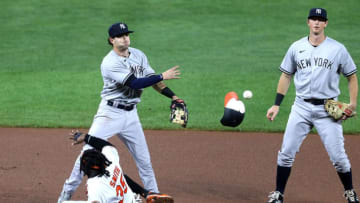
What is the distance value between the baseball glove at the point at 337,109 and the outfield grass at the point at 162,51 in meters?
3.76

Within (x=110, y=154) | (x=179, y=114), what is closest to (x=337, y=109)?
(x=179, y=114)

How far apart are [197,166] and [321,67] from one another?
252 centimetres

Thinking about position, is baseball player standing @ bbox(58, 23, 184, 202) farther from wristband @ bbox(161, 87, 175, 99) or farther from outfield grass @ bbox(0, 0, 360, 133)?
outfield grass @ bbox(0, 0, 360, 133)

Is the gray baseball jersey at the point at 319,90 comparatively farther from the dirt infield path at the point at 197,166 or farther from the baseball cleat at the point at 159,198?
the baseball cleat at the point at 159,198

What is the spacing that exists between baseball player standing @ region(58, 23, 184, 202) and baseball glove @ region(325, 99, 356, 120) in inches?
63.4

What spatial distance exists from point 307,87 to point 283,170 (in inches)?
37.2

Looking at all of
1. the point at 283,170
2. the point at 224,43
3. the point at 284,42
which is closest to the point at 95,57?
the point at 224,43

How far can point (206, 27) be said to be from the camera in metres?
17.7

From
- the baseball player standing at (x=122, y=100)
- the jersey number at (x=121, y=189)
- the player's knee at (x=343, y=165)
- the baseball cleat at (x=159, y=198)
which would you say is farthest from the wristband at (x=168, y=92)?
the player's knee at (x=343, y=165)

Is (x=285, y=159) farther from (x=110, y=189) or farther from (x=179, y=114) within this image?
(x=110, y=189)

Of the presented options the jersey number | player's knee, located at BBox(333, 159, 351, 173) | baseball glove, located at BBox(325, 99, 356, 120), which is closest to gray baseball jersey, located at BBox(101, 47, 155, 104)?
the jersey number

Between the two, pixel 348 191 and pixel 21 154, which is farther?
pixel 21 154

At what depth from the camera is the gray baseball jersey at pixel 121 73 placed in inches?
248

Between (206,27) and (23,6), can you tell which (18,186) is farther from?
(23,6)
